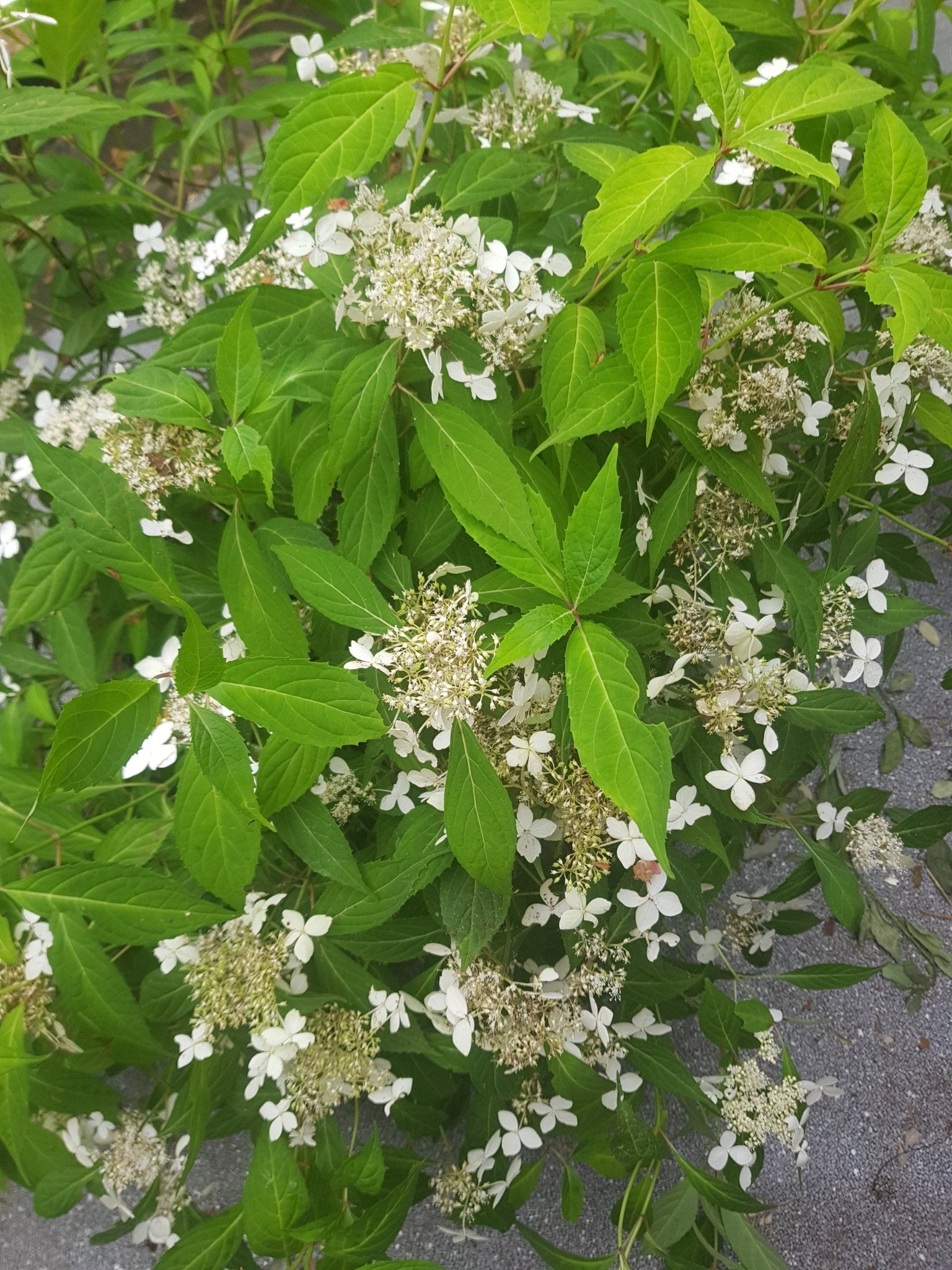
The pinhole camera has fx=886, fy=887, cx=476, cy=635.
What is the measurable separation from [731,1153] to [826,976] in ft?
0.79

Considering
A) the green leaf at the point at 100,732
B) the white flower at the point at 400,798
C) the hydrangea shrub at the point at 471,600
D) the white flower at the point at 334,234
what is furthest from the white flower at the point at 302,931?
the white flower at the point at 334,234

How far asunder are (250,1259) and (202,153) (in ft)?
5.72

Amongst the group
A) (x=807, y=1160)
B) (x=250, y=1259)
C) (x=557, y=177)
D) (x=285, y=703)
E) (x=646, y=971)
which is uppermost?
(x=557, y=177)

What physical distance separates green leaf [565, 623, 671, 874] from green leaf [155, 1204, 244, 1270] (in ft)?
2.10

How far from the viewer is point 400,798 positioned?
0.83m

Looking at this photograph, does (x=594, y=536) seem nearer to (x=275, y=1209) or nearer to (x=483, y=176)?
(x=483, y=176)

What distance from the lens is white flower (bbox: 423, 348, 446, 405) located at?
68 centimetres

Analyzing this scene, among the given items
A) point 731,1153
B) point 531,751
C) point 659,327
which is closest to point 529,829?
point 531,751

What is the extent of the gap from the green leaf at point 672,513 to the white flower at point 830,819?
0.45 meters

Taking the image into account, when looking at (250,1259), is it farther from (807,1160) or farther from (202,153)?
(202,153)

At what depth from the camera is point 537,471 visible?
29.0 inches

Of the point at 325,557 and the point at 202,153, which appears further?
the point at 202,153

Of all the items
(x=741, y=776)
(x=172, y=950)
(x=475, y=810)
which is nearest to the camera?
(x=475, y=810)

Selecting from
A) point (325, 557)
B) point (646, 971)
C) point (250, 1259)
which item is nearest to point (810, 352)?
point (325, 557)
